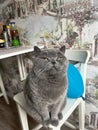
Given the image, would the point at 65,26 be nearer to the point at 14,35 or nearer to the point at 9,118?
the point at 14,35

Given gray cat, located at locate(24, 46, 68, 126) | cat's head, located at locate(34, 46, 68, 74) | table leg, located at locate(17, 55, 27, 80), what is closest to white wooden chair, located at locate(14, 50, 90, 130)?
gray cat, located at locate(24, 46, 68, 126)

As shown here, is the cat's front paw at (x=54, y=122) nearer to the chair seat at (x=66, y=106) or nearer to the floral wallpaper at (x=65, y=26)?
the chair seat at (x=66, y=106)

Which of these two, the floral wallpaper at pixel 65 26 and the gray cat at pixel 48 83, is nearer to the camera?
the gray cat at pixel 48 83

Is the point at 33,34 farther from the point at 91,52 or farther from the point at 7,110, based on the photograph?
the point at 7,110

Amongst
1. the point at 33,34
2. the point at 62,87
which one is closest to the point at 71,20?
the point at 33,34

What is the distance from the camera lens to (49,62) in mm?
606

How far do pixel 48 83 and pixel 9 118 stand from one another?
107 centimetres

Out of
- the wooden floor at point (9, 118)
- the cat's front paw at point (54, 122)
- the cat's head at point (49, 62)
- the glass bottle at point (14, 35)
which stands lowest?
the wooden floor at point (9, 118)

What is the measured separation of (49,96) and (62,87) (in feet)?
0.26

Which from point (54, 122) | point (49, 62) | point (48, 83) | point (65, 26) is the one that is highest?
point (65, 26)

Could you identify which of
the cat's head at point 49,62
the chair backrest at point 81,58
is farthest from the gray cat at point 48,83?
the chair backrest at point 81,58

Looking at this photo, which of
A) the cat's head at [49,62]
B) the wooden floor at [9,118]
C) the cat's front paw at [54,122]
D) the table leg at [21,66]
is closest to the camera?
the cat's head at [49,62]

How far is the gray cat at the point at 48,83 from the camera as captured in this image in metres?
0.62

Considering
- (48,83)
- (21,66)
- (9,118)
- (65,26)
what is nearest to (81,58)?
Result: (65,26)
